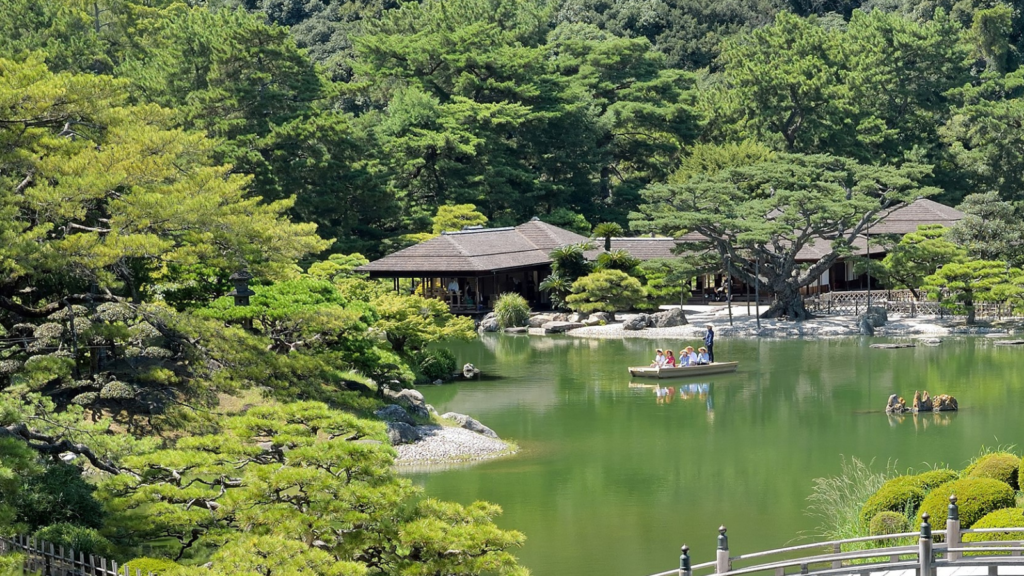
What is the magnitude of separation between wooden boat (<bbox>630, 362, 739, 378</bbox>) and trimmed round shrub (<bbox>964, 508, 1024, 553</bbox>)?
17.2 m

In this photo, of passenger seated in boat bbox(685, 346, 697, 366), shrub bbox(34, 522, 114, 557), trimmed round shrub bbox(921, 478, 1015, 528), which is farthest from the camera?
passenger seated in boat bbox(685, 346, 697, 366)

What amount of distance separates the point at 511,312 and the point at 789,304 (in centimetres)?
879

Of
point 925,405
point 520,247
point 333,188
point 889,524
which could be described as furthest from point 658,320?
point 889,524

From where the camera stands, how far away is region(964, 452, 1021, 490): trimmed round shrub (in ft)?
52.9

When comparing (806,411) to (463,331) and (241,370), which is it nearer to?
(463,331)

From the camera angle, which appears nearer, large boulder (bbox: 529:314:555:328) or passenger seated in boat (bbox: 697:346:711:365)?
passenger seated in boat (bbox: 697:346:711:365)

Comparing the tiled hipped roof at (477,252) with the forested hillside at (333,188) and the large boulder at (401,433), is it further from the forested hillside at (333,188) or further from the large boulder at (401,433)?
the large boulder at (401,433)

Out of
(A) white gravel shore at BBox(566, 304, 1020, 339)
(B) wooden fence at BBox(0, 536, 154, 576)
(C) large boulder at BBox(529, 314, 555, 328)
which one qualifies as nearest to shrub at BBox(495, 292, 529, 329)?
(C) large boulder at BBox(529, 314, 555, 328)

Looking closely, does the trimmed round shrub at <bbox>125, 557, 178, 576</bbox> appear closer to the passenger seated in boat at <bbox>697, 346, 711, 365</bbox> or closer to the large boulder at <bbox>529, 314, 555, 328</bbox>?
the passenger seated in boat at <bbox>697, 346, 711, 365</bbox>

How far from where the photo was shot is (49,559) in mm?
11531

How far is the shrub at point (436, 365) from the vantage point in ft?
101

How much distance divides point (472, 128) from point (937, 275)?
66.1ft

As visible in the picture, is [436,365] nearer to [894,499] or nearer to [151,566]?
[894,499]

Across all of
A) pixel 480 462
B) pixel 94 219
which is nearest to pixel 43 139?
pixel 94 219
